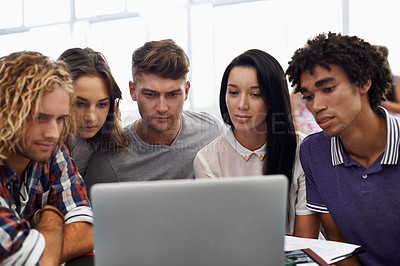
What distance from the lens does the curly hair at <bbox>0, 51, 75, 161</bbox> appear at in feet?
3.71

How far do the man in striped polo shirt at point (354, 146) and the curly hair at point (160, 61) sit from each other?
27.2 inches

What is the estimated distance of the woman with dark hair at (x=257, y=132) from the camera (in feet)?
5.77

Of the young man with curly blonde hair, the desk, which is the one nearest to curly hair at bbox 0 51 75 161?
the young man with curly blonde hair

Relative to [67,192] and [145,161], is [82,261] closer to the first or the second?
[67,192]

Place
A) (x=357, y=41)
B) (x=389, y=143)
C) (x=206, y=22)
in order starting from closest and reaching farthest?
1. (x=389, y=143)
2. (x=357, y=41)
3. (x=206, y=22)

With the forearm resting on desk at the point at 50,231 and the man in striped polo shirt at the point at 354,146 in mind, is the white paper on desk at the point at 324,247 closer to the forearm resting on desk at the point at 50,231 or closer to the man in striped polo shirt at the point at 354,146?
the man in striped polo shirt at the point at 354,146

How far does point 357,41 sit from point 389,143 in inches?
16.2

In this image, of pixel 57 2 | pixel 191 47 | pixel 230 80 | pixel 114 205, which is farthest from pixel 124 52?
pixel 114 205

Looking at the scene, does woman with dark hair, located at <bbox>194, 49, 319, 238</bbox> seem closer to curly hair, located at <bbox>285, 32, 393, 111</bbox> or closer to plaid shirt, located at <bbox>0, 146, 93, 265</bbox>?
curly hair, located at <bbox>285, 32, 393, 111</bbox>

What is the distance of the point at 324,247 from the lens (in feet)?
3.96

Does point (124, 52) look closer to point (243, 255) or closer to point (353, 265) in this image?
point (353, 265)

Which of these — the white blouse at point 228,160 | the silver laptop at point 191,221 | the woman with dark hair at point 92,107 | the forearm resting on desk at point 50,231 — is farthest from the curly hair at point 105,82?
the silver laptop at point 191,221

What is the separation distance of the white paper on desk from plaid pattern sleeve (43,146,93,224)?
68cm

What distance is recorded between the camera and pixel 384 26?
4441 millimetres
